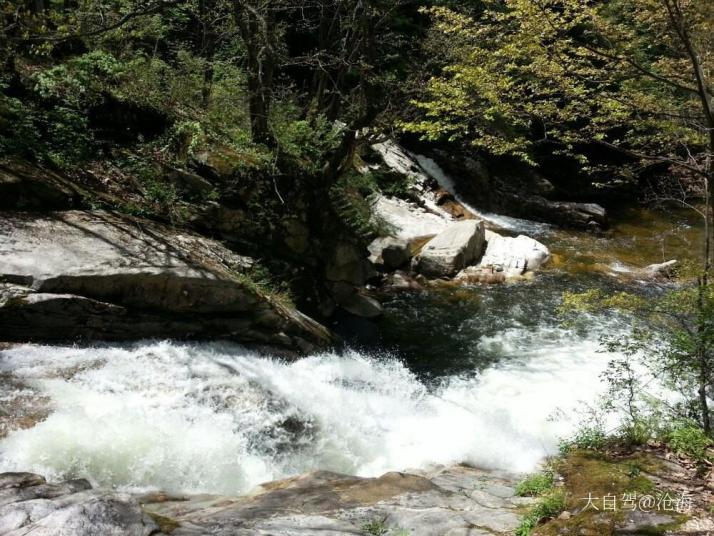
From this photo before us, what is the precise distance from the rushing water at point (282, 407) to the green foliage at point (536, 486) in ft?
5.35

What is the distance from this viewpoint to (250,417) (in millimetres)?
6359

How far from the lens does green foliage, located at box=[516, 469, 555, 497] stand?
474 centimetres

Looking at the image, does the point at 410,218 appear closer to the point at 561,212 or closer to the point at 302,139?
the point at 561,212

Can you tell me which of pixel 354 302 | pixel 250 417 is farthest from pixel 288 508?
pixel 354 302

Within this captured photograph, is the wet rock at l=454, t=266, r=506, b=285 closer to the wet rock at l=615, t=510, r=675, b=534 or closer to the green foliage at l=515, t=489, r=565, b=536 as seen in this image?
the green foliage at l=515, t=489, r=565, b=536

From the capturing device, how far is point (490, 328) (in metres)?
11.4

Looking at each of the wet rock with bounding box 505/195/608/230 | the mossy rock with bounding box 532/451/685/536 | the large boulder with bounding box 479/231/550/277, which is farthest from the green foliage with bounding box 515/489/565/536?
the wet rock with bounding box 505/195/608/230

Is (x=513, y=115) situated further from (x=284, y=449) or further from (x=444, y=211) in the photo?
(x=444, y=211)

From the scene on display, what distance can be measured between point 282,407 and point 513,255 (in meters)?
10.3

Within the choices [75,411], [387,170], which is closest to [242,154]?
A: [75,411]

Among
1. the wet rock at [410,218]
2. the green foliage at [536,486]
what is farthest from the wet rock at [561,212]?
the green foliage at [536,486]

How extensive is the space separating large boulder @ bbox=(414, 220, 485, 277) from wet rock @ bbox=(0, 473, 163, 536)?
11.3 m

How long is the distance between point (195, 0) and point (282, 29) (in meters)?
3.16

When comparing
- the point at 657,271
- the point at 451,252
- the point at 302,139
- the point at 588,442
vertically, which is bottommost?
the point at 588,442
